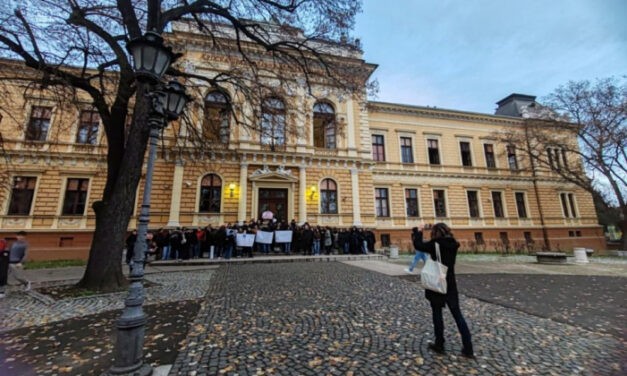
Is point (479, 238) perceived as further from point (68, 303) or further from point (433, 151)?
point (68, 303)

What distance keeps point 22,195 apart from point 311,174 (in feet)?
57.5

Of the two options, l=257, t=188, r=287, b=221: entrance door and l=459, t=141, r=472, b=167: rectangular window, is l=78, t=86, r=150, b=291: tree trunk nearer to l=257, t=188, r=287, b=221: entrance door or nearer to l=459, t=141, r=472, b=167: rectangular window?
l=257, t=188, r=287, b=221: entrance door

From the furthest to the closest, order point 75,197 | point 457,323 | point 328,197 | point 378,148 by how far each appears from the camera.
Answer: point 378,148, point 328,197, point 75,197, point 457,323

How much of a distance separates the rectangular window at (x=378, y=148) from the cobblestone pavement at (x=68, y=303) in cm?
1832

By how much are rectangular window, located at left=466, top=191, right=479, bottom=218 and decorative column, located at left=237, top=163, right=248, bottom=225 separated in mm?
19749

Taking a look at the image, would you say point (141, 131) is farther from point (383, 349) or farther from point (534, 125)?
point (534, 125)

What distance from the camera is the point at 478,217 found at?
24.0m

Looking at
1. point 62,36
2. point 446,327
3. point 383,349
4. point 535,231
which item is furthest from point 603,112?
point 62,36

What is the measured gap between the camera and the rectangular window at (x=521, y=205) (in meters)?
25.5

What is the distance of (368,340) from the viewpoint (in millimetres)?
4102

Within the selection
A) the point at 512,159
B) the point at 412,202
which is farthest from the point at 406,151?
the point at 512,159

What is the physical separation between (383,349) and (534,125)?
90.6 ft

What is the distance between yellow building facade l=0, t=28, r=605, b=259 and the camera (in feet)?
50.7

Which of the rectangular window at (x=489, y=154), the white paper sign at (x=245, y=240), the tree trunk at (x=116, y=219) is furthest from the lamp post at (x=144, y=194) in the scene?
the rectangular window at (x=489, y=154)
